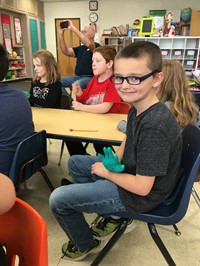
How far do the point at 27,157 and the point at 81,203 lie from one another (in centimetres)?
51

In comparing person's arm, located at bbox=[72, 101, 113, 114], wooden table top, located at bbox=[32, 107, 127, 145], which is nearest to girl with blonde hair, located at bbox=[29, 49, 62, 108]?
wooden table top, located at bbox=[32, 107, 127, 145]

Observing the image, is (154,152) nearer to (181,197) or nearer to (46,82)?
(181,197)

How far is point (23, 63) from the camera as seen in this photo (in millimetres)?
7633

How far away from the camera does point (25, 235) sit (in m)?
0.59

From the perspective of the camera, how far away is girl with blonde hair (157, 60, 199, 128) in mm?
1362

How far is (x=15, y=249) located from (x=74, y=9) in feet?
29.3

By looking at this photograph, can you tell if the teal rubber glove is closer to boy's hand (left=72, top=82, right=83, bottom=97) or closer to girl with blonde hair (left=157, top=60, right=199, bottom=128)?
girl with blonde hair (left=157, top=60, right=199, bottom=128)

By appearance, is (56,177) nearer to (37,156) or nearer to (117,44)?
(37,156)

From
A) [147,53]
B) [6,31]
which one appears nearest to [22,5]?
[6,31]

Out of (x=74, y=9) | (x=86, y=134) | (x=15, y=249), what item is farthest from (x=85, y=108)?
(x=74, y=9)

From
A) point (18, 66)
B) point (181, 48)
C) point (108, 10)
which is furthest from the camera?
point (108, 10)

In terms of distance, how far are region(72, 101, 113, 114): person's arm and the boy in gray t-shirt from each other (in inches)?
29.2

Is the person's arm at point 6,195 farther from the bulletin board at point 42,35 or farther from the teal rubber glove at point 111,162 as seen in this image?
the bulletin board at point 42,35

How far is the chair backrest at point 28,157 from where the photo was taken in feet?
4.03
